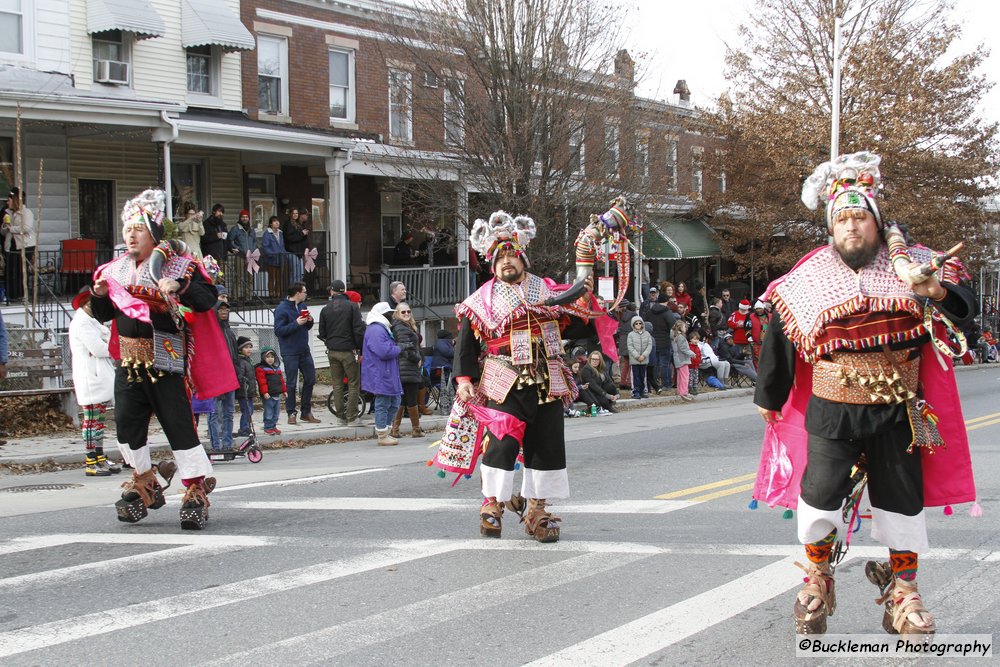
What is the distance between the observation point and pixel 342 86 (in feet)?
81.1

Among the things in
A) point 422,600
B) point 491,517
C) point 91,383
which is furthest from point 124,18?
point 422,600

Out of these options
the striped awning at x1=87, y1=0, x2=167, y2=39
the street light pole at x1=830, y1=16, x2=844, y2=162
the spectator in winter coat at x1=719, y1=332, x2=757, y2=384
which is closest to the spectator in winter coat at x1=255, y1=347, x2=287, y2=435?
the striped awning at x1=87, y1=0, x2=167, y2=39

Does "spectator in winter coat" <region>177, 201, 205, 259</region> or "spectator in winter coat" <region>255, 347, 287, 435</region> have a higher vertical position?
"spectator in winter coat" <region>177, 201, 205, 259</region>

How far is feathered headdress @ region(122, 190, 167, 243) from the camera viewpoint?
288 inches

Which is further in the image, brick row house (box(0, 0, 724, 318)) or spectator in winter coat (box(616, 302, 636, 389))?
spectator in winter coat (box(616, 302, 636, 389))

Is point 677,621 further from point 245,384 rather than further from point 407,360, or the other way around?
point 407,360

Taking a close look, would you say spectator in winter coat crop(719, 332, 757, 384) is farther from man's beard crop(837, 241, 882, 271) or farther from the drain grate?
man's beard crop(837, 241, 882, 271)

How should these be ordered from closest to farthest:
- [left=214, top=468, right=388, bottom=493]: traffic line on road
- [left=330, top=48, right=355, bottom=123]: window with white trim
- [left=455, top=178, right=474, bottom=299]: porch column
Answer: [left=214, top=468, right=388, bottom=493]: traffic line on road < [left=455, top=178, right=474, bottom=299]: porch column < [left=330, top=48, right=355, bottom=123]: window with white trim

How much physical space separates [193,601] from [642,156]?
17.2 meters

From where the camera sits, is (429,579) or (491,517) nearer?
(429,579)

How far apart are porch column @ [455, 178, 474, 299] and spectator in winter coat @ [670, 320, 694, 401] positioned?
4.61 meters

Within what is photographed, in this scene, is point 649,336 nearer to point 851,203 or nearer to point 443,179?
point 443,179

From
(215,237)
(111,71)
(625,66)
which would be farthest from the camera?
(111,71)

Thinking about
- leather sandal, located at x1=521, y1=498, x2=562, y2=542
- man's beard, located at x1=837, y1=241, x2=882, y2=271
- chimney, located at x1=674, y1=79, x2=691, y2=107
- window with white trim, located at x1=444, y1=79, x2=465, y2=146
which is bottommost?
leather sandal, located at x1=521, y1=498, x2=562, y2=542
